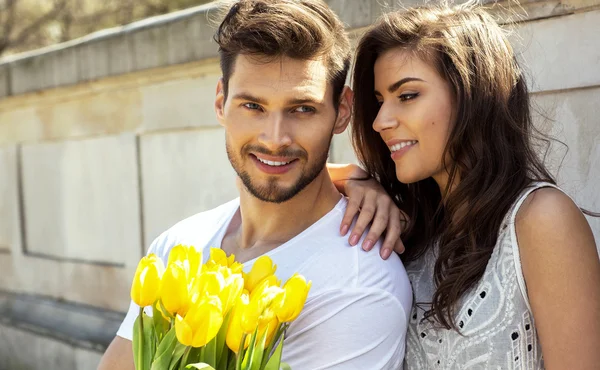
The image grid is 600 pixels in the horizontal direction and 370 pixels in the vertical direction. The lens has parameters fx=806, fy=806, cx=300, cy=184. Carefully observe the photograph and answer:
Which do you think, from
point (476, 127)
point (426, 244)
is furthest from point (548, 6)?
point (426, 244)

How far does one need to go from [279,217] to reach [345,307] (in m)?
0.55

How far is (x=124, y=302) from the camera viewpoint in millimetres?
5766

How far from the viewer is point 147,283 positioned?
1835mm

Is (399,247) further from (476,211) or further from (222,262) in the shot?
(222,262)

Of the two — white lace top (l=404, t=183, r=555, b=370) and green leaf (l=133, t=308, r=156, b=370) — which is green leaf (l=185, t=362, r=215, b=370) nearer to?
green leaf (l=133, t=308, r=156, b=370)

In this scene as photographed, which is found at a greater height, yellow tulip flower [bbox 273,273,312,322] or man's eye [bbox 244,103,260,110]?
man's eye [bbox 244,103,260,110]

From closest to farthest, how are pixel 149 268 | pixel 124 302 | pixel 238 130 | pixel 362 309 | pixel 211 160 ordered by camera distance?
pixel 149 268
pixel 362 309
pixel 238 130
pixel 211 160
pixel 124 302

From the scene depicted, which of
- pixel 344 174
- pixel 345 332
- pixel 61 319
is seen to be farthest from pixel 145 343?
pixel 61 319

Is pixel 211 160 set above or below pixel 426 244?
below

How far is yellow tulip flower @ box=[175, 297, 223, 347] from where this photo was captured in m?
1.74

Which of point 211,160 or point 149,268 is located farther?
point 211,160

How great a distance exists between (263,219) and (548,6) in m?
1.31

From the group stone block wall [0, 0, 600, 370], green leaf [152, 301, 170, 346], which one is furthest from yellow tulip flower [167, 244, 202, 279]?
stone block wall [0, 0, 600, 370]

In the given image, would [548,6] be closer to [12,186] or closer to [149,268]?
[149,268]
